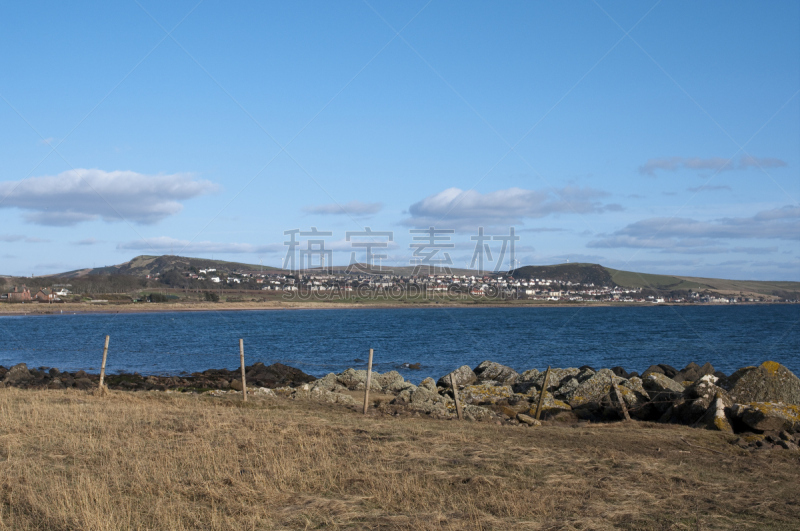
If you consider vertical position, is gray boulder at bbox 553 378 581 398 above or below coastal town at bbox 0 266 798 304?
below

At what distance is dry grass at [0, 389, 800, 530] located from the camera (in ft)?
25.4

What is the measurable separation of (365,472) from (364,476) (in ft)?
1.01

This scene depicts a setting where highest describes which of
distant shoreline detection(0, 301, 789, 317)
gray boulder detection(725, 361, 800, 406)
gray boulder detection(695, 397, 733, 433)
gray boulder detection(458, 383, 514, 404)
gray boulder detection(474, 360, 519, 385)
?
gray boulder detection(725, 361, 800, 406)

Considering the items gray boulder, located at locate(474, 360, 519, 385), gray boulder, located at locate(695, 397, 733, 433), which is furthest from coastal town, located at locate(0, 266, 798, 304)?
gray boulder, located at locate(695, 397, 733, 433)

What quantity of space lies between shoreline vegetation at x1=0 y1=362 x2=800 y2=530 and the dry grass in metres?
0.04

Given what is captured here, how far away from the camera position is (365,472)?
9.97m

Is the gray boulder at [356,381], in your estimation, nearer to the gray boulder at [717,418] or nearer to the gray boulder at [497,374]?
the gray boulder at [497,374]

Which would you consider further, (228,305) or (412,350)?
(228,305)

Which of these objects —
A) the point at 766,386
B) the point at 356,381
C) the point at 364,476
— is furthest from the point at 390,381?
the point at 364,476

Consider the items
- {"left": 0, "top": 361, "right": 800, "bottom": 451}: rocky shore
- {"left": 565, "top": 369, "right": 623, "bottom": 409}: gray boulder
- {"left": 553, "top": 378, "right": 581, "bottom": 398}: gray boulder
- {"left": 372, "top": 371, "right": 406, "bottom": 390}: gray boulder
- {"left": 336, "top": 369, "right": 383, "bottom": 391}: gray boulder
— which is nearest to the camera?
{"left": 0, "top": 361, "right": 800, "bottom": 451}: rocky shore

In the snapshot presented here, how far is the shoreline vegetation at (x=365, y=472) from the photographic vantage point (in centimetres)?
778

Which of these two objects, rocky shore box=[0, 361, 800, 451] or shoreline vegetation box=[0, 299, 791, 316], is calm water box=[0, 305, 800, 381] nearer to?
rocky shore box=[0, 361, 800, 451]

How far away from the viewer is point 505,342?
60719 mm

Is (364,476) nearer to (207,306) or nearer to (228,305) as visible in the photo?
(207,306)
